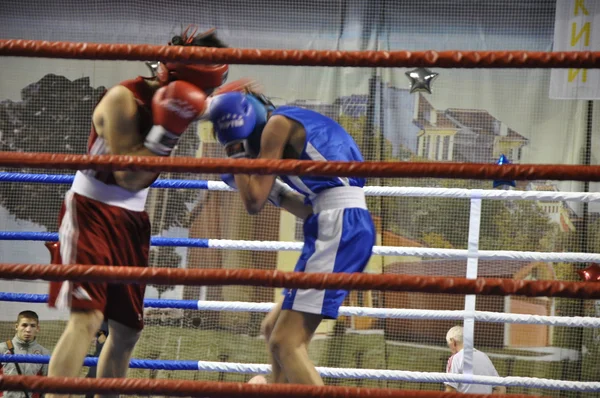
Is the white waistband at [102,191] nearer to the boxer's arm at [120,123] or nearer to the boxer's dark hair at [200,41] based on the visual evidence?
the boxer's arm at [120,123]

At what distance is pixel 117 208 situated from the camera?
2082 mm

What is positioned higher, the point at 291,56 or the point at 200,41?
the point at 200,41

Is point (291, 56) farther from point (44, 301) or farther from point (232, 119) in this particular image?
point (44, 301)

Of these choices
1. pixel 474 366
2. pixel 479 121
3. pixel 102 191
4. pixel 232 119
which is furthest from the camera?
pixel 479 121

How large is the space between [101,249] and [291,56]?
34.5 inches

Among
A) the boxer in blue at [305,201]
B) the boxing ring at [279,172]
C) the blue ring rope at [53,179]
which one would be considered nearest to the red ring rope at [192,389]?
the boxing ring at [279,172]

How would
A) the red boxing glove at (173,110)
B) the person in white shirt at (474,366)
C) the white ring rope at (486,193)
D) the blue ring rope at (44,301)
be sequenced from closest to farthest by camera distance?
1. the red boxing glove at (173,110)
2. the blue ring rope at (44,301)
3. the white ring rope at (486,193)
4. the person in white shirt at (474,366)

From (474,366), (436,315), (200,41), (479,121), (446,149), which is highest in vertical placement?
(479,121)

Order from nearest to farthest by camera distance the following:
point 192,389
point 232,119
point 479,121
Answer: point 192,389
point 232,119
point 479,121

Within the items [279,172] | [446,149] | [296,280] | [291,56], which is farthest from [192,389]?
[446,149]

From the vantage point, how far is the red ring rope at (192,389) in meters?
1.32

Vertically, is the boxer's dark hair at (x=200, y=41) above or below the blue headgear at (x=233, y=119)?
above

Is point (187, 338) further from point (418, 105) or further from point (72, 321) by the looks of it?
point (72, 321)

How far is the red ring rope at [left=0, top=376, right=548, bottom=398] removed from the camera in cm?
132
